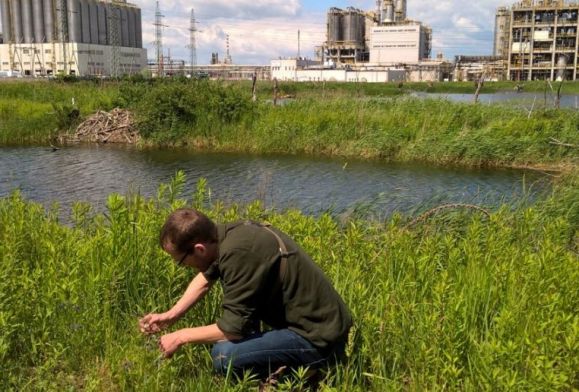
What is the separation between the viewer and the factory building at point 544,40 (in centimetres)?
10150

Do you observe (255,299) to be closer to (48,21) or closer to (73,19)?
(73,19)

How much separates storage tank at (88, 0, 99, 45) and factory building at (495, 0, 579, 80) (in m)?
82.5

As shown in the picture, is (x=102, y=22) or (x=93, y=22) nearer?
(x=93, y=22)

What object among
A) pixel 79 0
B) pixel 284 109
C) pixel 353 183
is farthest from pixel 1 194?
pixel 79 0

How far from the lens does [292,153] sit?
2166cm

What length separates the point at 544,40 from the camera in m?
104

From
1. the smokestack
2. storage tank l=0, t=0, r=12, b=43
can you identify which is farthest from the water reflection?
the smokestack

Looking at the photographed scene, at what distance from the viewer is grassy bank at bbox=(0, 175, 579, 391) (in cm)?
363

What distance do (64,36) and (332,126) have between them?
301ft

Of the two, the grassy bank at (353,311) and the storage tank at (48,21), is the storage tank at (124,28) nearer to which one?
the storage tank at (48,21)

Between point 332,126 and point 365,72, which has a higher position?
point 365,72

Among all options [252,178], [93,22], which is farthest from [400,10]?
[252,178]

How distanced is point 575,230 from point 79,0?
120 meters

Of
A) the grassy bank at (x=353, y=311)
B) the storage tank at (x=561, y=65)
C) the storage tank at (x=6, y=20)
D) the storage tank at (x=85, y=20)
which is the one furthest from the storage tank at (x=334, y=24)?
the grassy bank at (x=353, y=311)
